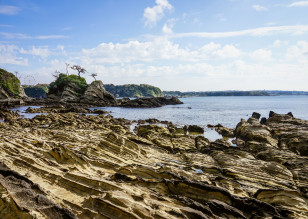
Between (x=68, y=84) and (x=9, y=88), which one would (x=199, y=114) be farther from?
(x=9, y=88)

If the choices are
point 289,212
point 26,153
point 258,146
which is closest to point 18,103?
point 26,153

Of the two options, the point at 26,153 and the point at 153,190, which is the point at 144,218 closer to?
the point at 153,190

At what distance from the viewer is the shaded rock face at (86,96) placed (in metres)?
81.1

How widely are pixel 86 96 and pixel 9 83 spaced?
28.5 meters

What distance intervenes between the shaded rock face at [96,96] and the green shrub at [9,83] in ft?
87.0

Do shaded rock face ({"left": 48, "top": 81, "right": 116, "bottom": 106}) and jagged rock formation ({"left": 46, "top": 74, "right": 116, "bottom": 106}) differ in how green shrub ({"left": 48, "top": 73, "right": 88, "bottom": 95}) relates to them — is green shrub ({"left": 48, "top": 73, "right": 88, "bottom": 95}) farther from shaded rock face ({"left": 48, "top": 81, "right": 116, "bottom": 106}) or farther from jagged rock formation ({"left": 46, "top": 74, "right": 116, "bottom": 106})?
shaded rock face ({"left": 48, "top": 81, "right": 116, "bottom": 106})

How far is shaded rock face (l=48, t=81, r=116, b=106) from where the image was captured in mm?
81125

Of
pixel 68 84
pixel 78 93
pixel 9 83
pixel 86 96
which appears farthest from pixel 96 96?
pixel 9 83

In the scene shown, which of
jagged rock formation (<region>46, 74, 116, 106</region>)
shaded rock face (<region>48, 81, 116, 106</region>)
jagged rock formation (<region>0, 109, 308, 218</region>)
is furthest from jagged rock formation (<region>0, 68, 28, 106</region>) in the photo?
jagged rock formation (<region>0, 109, 308, 218</region>)

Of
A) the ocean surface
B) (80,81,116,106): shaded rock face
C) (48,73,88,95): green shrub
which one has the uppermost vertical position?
(48,73,88,95): green shrub

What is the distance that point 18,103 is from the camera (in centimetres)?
6856

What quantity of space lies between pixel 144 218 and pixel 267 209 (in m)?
5.42

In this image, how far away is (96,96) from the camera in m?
86.1

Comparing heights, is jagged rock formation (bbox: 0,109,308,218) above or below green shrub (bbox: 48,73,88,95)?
below
